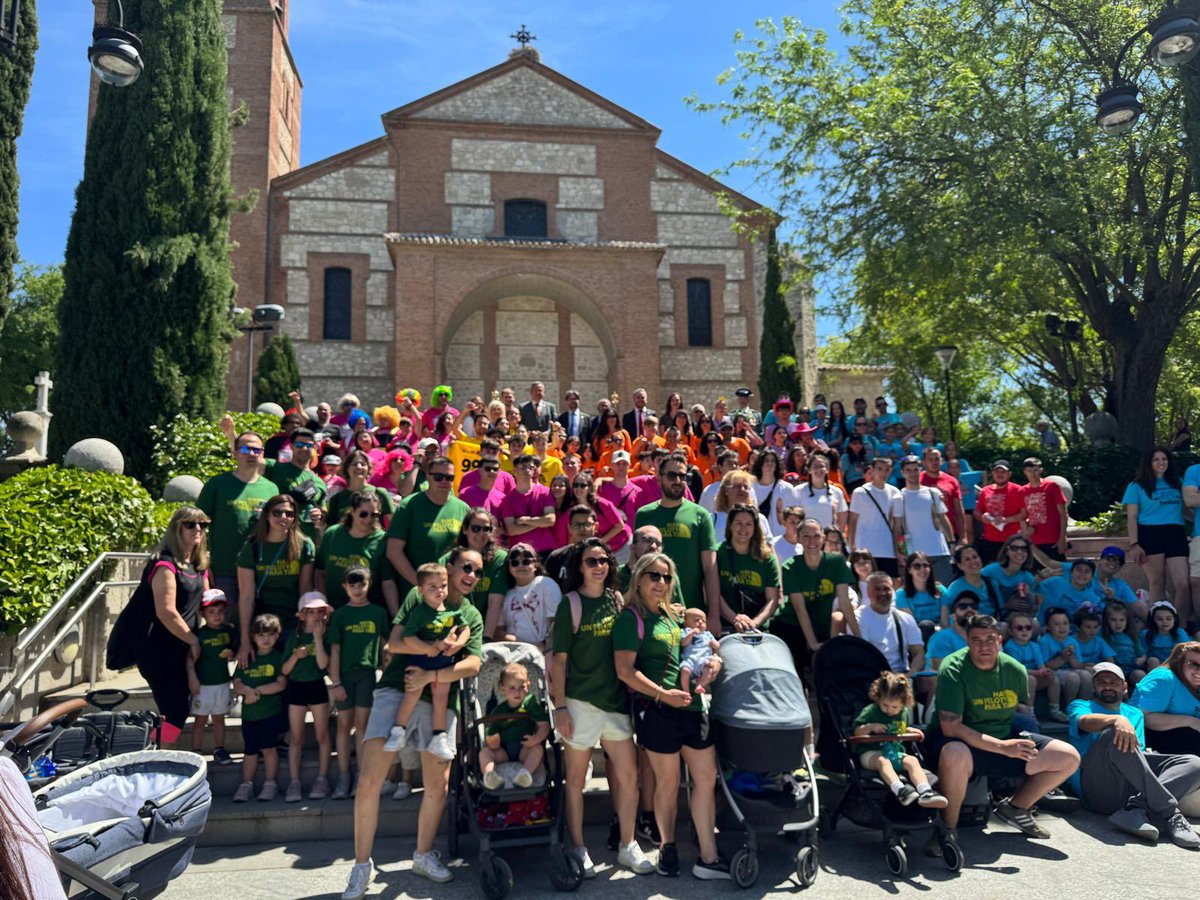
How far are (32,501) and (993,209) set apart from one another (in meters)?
14.0

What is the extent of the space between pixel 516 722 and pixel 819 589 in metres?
2.92

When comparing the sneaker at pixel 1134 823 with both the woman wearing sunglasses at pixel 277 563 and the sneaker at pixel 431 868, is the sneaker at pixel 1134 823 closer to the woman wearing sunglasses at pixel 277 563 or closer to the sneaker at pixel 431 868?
the sneaker at pixel 431 868

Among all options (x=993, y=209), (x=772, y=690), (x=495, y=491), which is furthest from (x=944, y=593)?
(x=993, y=209)

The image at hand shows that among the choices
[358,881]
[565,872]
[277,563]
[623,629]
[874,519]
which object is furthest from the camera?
[874,519]

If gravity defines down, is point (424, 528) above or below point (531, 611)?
above

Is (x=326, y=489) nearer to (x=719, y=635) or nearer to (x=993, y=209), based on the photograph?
(x=719, y=635)

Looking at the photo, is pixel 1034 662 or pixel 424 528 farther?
pixel 1034 662

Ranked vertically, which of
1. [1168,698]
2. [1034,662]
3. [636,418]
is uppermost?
[636,418]

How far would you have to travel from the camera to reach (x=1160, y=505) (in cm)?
1036

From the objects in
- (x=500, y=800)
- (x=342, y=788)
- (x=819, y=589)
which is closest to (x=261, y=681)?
(x=342, y=788)

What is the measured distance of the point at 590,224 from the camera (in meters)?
28.0

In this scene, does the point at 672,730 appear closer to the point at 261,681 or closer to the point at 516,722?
the point at 516,722

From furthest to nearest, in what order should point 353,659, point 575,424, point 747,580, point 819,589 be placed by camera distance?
point 575,424 → point 819,589 → point 747,580 → point 353,659

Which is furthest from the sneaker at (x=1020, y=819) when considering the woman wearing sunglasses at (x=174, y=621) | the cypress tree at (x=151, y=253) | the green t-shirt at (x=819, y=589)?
the cypress tree at (x=151, y=253)
